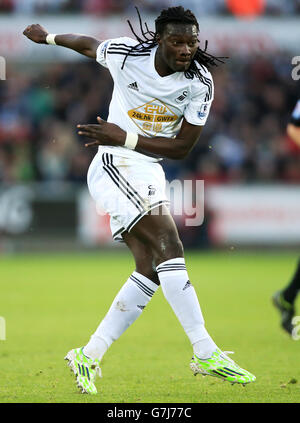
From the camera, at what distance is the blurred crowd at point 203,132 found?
685 inches

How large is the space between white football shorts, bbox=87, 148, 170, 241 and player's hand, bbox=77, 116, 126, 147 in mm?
196

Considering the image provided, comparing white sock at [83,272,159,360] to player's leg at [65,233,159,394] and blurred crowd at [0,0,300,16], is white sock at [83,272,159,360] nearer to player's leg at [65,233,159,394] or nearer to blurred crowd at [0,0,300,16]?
player's leg at [65,233,159,394]

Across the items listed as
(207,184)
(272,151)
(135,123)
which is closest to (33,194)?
(207,184)

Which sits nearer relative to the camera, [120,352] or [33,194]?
[120,352]

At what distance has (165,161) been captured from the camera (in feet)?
56.1

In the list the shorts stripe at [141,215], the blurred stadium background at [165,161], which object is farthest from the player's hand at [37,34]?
the blurred stadium background at [165,161]

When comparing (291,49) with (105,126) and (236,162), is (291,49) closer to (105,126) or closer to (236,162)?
(236,162)

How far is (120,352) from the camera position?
7.05 m

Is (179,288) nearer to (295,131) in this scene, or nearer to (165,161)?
(295,131)
